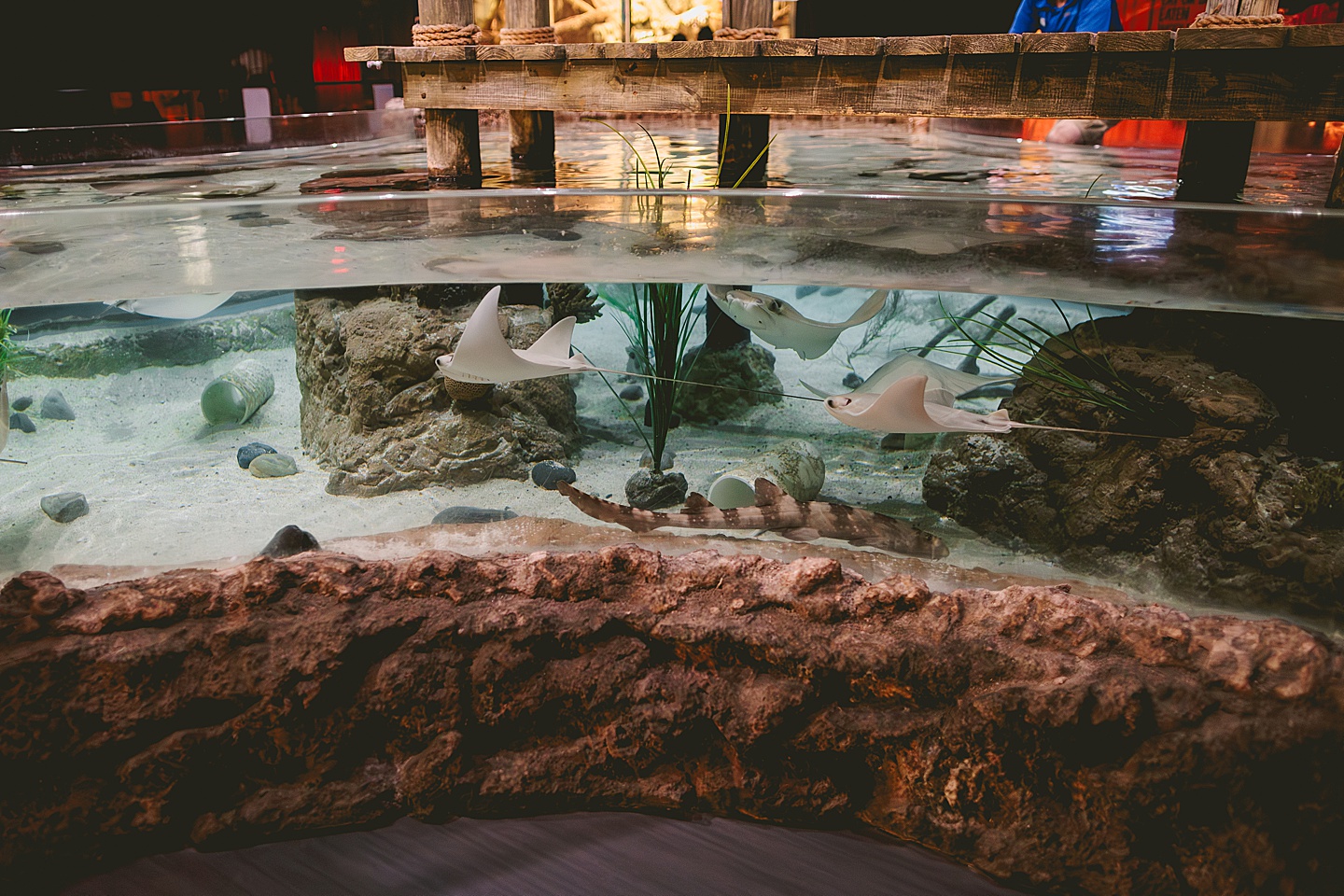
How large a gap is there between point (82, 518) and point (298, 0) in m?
4.75

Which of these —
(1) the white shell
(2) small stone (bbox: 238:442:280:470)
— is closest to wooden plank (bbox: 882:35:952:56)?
(1) the white shell

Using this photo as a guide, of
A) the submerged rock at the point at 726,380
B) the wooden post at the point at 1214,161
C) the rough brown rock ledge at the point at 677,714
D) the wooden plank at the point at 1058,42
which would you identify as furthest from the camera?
the submerged rock at the point at 726,380

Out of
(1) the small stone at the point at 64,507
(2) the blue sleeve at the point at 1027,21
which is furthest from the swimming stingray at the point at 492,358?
(2) the blue sleeve at the point at 1027,21

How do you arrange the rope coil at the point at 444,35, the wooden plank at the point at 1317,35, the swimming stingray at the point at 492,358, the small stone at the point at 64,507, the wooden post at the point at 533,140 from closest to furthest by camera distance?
the swimming stingray at the point at 492,358 < the wooden plank at the point at 1317,35 < the small stone at the point at 64,507 < the rope coil at the point at 444,35 < the wooden post at the point at 533,140

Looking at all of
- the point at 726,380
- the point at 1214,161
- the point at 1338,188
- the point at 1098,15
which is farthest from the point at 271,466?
the point at 1098,15

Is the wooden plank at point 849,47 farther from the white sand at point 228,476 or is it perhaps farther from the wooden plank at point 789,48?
the white sand at point 228,476

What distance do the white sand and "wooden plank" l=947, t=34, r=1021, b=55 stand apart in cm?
229

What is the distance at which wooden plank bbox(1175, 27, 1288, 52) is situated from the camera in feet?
12.0

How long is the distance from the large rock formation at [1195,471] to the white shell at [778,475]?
809 mm

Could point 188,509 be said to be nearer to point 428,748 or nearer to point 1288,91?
point 428,748

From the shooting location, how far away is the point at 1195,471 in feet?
11.4

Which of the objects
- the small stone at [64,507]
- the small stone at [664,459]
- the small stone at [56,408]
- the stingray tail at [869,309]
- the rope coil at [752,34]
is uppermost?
the rope coil at [752,34]

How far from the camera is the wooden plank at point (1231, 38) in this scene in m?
3.65

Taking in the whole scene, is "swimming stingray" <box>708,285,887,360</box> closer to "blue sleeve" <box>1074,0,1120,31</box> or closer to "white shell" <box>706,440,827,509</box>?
"white shell" <box>706,440,827,509</box>
